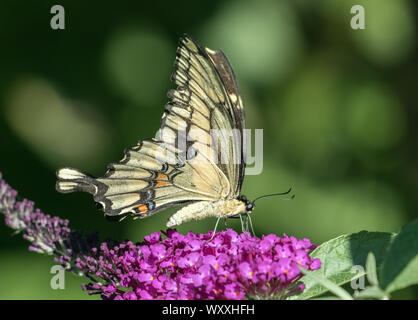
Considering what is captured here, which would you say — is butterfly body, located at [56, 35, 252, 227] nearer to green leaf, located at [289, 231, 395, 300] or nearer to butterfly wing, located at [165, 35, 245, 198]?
butterfly wing, located at [165, 35, 245, 198]

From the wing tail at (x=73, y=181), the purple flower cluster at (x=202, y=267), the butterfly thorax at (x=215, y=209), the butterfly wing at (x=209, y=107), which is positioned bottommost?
the purple flower cluster at (x=202, y=267)

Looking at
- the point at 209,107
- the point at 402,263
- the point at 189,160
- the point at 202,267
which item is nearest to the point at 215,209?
the point at 189,160

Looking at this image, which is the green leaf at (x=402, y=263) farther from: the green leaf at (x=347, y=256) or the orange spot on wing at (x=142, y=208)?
the orange spot on wing at (x=142, y=208)

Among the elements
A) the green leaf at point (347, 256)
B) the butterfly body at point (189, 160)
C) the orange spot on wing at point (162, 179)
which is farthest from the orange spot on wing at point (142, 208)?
the green leaf at point (347, 256)

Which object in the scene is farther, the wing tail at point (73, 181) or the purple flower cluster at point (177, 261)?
the wing tail at point (73, 181)

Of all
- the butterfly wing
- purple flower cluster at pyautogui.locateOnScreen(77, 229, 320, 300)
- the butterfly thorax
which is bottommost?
purple flower cluster at pyautogui.locateOnScreen(77, 229, 320, 300)

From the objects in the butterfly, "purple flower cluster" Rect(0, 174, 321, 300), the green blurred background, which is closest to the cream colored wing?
the butterfly

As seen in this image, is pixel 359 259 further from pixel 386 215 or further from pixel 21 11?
pixel 21 11
